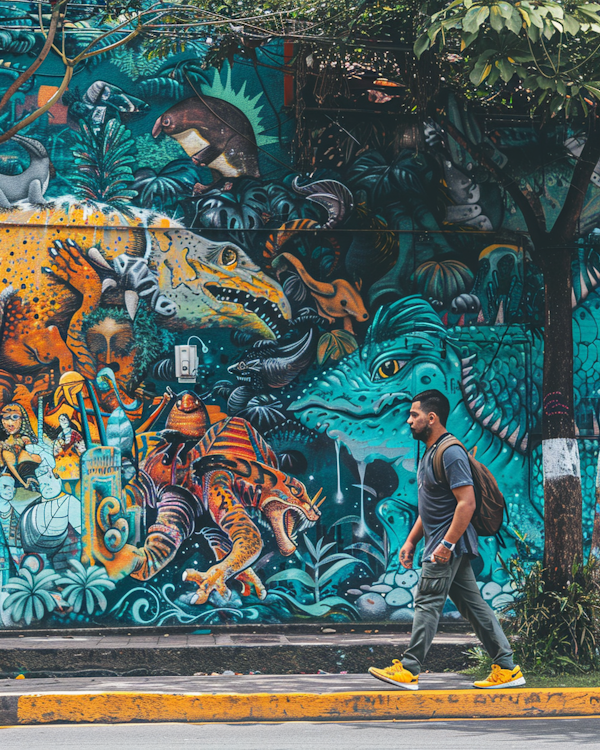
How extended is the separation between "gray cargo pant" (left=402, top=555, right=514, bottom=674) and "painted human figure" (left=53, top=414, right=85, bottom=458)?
13.2 ft

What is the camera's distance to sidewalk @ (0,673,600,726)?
6488 mm

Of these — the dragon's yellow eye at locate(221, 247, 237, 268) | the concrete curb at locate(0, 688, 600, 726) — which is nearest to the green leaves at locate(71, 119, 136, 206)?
the dragon's yellow eye at locate(221, 247, 237, 268)

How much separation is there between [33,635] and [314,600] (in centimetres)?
270

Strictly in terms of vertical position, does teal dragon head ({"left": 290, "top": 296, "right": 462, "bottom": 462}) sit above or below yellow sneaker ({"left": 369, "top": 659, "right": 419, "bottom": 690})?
above

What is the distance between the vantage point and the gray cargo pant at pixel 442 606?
6.43 m

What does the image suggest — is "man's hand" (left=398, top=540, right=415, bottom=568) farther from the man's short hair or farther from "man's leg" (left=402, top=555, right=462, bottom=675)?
the man's short hair

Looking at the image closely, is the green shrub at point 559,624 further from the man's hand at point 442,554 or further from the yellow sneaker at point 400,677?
the man's hand at point 442,554

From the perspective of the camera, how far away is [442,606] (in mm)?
6531

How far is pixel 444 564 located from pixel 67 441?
4.27 m

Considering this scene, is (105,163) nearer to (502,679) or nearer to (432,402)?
(432,402)

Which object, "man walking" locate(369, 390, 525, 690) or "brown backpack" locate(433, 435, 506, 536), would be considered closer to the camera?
"man walking" locate(369, 390, 525, 690)

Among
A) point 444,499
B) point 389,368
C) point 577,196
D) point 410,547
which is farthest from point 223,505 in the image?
point 577,196

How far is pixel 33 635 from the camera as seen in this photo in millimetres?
8875

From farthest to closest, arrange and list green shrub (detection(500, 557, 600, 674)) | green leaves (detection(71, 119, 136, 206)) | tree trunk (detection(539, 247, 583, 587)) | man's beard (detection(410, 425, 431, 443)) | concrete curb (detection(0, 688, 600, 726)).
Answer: green leaves (detection(71, 119, 136, 206))
tree trunk (detection(539, 247, 583, 587))
green shrub (detection(500, 557, 600, 674))
man's beard (detection(410, 425, 431, 443))
concrete curb (detection(0, 688, 600, 726))
